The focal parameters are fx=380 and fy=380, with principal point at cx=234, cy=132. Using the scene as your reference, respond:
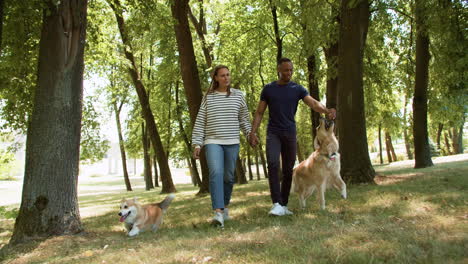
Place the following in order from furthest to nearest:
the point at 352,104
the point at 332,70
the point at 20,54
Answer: the point at 332,70 → the point at 352,104 → the point at 20,54

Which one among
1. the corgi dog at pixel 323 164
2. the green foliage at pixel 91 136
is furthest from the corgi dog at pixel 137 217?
the green foliage at pixel 91 136

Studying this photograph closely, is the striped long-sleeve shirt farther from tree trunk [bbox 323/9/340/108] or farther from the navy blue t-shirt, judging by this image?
tree trunk [bbox 323/9/340/108]

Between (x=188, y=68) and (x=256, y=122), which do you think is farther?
(x=188, y=68)

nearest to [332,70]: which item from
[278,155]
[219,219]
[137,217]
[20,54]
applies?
[278,155]

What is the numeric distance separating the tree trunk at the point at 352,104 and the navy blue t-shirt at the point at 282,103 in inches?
152

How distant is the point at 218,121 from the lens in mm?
5691

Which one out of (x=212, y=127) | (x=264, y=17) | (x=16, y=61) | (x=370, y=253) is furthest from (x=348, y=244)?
(x=264, y=17)

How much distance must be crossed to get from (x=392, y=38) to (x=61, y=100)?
14981 millimetres

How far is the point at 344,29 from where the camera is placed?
966 centimetres

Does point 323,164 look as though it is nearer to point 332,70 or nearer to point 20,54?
point 20,54

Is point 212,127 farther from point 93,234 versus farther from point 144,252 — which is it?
point 93,234

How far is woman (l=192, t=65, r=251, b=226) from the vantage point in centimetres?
562

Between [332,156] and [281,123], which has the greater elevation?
[281,123]

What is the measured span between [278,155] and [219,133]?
99 cm
